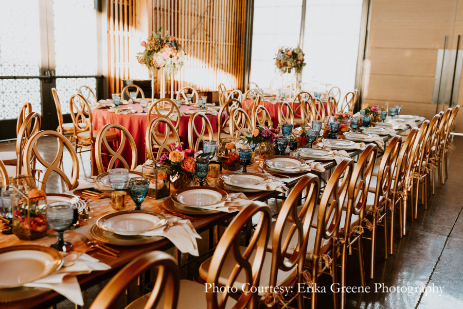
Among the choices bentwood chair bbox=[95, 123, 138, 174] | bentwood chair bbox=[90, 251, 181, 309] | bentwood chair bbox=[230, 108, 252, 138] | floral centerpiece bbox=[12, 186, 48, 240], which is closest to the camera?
bentwood chair bbox=[90, 251, 181, 309]

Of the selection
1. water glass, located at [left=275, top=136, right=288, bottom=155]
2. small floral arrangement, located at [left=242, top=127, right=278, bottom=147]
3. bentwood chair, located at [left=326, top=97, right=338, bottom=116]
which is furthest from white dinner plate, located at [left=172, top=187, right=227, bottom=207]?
bentwood chair, located at [left=326, top=97, right=338, bottom=116]

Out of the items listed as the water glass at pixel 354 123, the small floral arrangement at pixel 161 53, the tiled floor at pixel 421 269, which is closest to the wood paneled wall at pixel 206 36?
the small floral arrangement at pixel 161 53

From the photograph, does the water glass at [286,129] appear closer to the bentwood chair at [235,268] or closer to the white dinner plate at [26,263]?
the bentwood chair at [235,268]

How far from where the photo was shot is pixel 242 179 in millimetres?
2381

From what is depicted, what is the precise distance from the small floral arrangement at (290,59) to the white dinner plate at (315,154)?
4.77m

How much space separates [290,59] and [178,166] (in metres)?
5.90

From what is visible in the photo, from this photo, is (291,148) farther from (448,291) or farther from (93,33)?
(93,33)

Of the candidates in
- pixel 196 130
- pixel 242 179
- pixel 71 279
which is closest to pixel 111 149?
pixel 242 179

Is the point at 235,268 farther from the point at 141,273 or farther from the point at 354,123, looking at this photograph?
the point at 354,123

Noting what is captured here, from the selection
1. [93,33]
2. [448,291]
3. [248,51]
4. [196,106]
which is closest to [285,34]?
[248,51]

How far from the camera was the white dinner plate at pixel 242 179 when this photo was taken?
2.24 m

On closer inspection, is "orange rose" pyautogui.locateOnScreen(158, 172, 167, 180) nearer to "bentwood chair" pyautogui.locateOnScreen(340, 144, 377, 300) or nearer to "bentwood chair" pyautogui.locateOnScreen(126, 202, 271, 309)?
"bentwood chair" pyautogui.locateOnScreen(126, 202, 271, 309)

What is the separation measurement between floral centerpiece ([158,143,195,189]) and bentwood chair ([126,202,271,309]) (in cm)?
47

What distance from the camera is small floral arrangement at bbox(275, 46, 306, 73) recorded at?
762 centimetres
